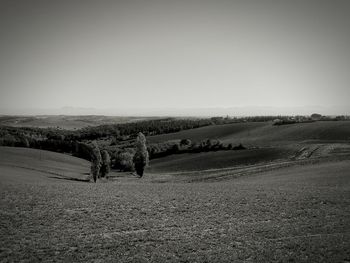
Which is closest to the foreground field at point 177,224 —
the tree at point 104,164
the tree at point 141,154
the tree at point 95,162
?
the tree at point 95,162

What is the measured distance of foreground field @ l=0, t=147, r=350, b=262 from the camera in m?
19.0

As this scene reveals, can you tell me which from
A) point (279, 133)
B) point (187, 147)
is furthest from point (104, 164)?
point (279, 133)

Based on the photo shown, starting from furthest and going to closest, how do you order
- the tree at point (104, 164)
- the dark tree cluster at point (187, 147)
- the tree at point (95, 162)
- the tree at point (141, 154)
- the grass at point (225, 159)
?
the dark tree cluster at point (187, 147) < the grass at point (225, 159) < the tree at point (141, 154) < the tree at point (104, 164) < the tree at point (95, 162)

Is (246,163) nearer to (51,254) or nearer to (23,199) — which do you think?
(23,199)

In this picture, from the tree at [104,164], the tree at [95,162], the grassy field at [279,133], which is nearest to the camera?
the tree at [95,162]

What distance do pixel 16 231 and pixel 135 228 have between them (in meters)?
7.44

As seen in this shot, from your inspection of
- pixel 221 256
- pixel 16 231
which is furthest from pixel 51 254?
pixel 221 256

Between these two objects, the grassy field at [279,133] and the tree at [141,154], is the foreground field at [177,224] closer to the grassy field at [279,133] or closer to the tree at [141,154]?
the tree at [141,154]

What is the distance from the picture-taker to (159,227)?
79.7ft

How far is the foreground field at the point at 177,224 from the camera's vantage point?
1905cm

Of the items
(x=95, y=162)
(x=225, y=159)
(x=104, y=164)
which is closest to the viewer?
(x=95, y=162)

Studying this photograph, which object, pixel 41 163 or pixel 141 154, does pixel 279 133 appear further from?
pixel 41 163

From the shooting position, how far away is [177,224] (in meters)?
25.0

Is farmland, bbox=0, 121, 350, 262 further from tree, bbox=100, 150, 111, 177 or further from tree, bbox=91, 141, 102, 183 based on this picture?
tree, bbox=100, 150, 111, 177
